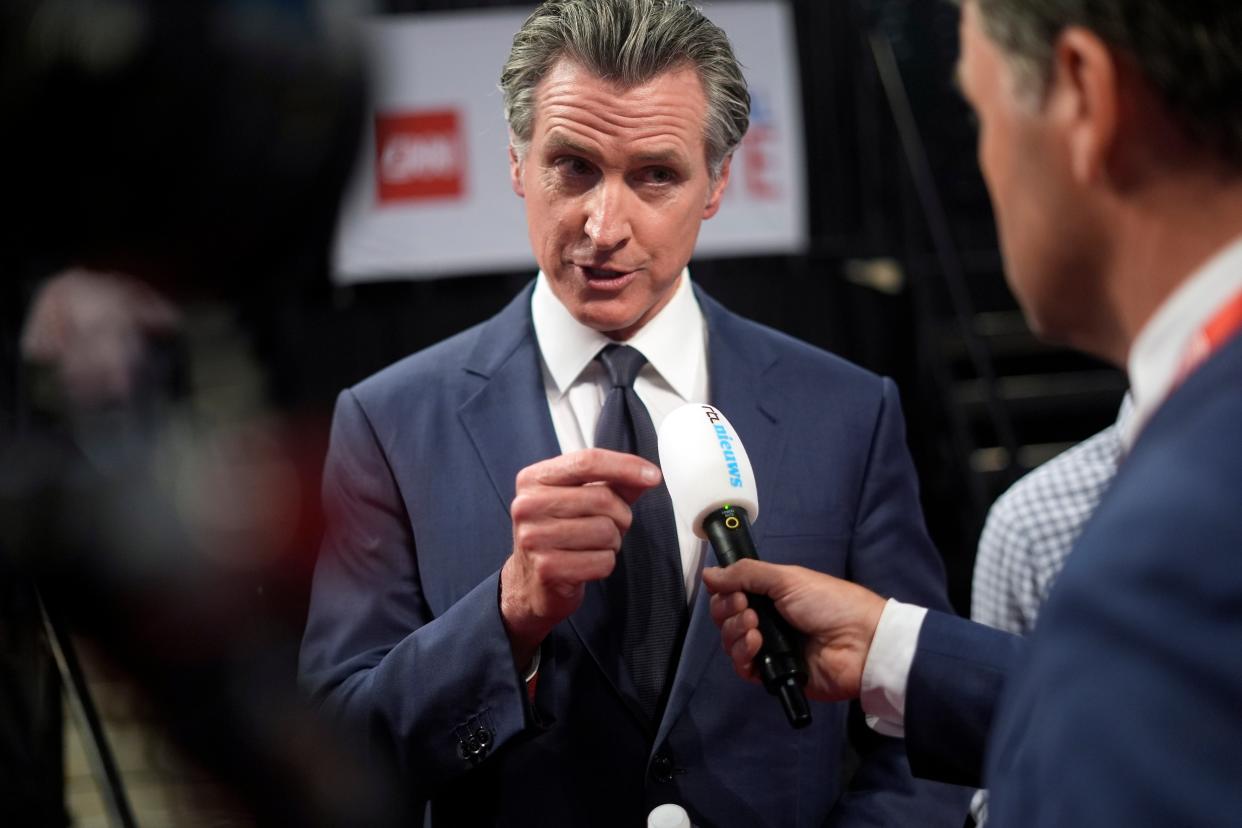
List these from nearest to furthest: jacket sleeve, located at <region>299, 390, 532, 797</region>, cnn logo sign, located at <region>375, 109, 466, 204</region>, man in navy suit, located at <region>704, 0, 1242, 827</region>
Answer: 1. man in navy suit, located at <region>704, 0, 1242, 827</region>
2. jacket sleeve, located at <region>299, 390, 532, 797</region>
3. cnn logo sign, located at <region>375, 109, 466, 204</region>

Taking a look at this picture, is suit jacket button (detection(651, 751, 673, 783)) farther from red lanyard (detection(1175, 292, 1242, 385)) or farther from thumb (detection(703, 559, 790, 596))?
red lanyard (detection(1175, 292, 1242, 385))

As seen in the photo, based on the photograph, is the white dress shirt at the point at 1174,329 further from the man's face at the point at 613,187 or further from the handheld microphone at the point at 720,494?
the man's face at the point at 613,187

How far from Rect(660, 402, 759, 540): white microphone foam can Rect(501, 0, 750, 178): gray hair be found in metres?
0.40

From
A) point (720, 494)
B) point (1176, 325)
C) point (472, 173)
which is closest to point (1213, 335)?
point (1176, 325)

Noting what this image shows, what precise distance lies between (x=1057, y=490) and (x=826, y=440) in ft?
Result: 2.22

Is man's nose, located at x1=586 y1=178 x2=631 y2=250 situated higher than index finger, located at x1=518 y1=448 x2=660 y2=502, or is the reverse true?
man's nose, located at x1=586 y1=178 x2=631 y2=250

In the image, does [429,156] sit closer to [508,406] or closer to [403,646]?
[508,406]

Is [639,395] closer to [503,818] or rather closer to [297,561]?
[503,818]

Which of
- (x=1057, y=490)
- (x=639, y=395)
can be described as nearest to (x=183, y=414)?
(x=639, y=395)

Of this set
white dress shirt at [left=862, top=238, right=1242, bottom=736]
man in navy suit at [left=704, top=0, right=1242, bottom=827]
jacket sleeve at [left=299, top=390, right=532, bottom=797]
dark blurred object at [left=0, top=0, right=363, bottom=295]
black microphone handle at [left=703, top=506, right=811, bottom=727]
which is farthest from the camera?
jacket sleeve at [left=299, top=390, right=532, bottom=797]

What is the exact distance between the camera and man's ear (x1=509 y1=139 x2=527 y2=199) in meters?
1.59

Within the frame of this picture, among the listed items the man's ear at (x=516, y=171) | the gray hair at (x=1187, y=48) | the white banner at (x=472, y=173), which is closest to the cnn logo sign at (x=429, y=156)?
the white banner at (x=472, y=173)

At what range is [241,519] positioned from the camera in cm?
55

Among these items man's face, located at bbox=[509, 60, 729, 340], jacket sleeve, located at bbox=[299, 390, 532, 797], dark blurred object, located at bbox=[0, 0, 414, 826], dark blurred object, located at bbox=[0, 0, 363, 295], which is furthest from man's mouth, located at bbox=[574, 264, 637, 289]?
dark blurred object, located at bbox=[0, 0, 363, 295]
